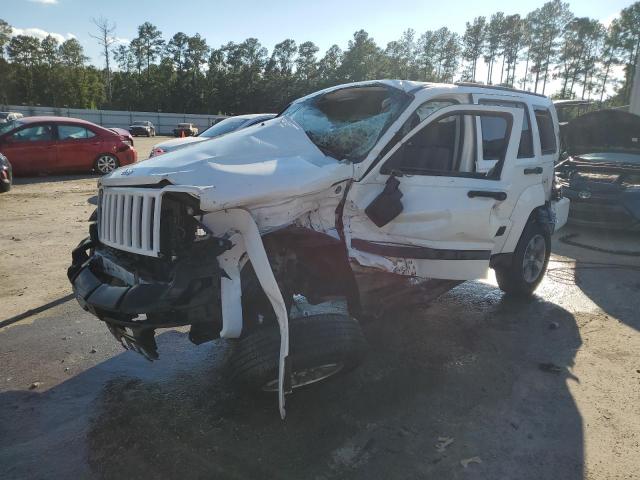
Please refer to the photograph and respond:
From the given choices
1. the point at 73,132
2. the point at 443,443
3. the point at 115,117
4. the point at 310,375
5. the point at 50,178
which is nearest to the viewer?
the point at 443,443

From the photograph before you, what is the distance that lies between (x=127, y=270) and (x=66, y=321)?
186 cm

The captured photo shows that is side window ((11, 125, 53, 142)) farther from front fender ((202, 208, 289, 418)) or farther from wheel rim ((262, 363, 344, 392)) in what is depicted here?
wheel rim ((262, 363, 344, 392))

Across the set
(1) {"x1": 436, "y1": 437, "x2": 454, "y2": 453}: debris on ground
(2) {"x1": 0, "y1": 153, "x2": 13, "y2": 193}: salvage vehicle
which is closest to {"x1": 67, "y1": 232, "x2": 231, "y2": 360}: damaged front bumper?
(1) {"x1": 436, "y1": 437, "x2": 454, "y2": 453}: debris on ground

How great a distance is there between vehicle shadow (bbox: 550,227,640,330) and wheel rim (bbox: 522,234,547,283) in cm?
69

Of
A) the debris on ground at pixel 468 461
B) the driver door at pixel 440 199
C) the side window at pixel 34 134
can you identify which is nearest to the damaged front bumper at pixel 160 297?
the driver door at pixel 440 199

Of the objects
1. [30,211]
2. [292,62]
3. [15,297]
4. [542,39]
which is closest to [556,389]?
[15,297]

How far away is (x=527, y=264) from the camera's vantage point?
5.06 m

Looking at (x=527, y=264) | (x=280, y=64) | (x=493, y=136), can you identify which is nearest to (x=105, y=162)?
(x=493, y=136)

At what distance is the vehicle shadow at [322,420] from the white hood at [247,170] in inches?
53.6

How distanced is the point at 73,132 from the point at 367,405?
12372mm

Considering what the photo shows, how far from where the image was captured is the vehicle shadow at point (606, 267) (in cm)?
505

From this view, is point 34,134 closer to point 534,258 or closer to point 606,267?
point 534,258

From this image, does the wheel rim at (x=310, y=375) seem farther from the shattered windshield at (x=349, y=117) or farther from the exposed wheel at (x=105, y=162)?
the exposed wheel at (x=105, y=162)

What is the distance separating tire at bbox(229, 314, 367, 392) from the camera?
2775 millimetres
